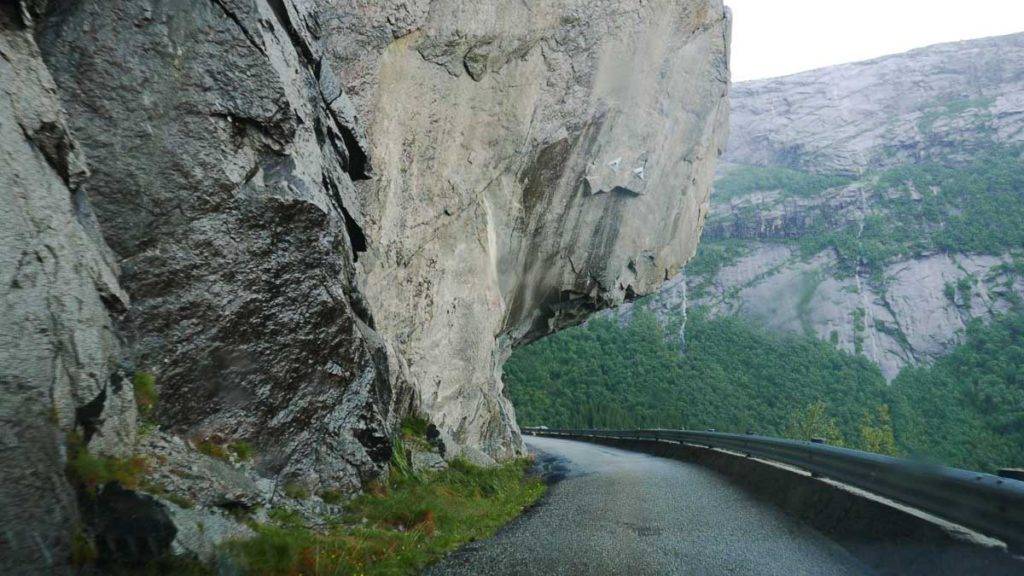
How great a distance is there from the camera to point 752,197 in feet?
651

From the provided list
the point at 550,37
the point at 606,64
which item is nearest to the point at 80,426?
the point at 550,37

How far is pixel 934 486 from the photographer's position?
5.71m

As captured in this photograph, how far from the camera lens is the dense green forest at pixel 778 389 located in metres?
80.5

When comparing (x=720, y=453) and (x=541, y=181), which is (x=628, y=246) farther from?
(x=720, y=453)

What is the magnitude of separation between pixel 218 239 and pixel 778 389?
4323 inches

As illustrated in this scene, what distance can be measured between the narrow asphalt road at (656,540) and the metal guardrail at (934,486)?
818 mm

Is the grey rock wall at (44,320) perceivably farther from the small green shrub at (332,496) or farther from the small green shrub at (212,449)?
the small green shrub at (332,496)

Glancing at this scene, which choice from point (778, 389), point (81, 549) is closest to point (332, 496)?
point (81, 549)

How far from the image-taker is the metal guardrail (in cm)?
471

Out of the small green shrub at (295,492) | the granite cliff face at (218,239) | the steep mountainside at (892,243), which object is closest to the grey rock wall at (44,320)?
the granite cliff face at (218,239)

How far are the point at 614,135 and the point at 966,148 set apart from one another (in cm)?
19330

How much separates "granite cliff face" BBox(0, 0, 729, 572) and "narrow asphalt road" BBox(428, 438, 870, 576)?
9.00ft

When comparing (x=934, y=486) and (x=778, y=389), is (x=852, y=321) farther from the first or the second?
(x=934, y=486)

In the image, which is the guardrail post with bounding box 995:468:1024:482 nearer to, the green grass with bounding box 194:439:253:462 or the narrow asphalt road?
the narrow asphalt road
